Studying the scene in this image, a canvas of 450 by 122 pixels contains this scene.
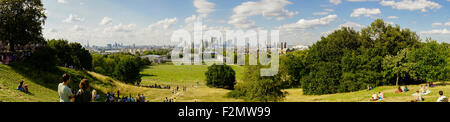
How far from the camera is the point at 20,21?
30.0 metres

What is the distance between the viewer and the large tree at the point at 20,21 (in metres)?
29.3

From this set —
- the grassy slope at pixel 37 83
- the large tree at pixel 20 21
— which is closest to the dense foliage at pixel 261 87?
the grassy slope at pixel 37 83

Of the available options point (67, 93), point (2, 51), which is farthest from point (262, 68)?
point (2, 51)

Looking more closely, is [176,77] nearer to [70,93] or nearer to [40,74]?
[40,74]

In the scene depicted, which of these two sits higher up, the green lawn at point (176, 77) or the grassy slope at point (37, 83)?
the grassy slope at point (37, 83)

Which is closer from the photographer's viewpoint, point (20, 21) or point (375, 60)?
point (20, 21)

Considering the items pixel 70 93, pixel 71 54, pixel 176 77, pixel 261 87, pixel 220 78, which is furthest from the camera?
pixel 176 77

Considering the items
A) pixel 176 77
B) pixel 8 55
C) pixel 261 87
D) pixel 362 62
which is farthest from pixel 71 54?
pixel 362 62

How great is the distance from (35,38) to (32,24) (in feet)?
6.67

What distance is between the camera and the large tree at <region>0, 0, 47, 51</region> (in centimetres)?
2927

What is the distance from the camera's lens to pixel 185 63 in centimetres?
→ 16538

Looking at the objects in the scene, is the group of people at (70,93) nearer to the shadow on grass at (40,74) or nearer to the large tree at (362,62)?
the shadow on grass at (40,74)
